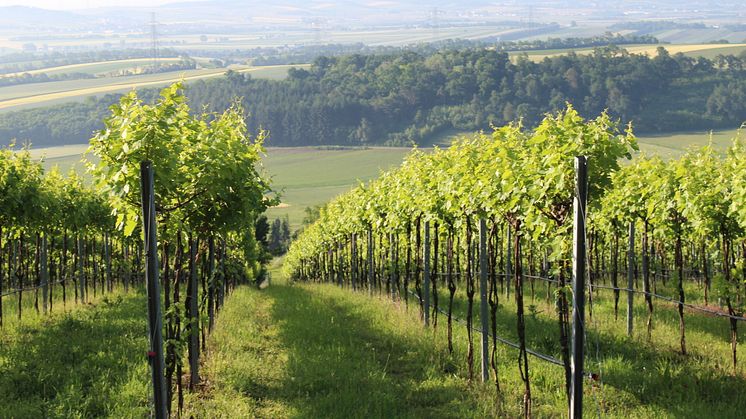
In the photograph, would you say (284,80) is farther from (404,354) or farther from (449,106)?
(404,354)

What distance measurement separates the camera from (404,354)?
41.6 feet

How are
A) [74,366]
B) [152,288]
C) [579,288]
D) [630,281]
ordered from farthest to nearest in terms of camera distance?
1. [630,281]
2. [74,366]
3. [152,288]
4. [579,288]

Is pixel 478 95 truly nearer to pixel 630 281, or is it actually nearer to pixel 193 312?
pixel 630 281

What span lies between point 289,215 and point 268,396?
107 meters

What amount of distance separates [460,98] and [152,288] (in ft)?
531

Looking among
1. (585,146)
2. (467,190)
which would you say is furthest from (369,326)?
(585,146)

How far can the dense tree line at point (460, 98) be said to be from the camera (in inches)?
5817

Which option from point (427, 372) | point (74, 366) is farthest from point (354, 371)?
point (74, 366)

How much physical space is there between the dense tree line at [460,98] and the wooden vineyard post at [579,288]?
137m

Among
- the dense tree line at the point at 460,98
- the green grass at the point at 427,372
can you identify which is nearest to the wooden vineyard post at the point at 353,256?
the green grass at the point at 427,372

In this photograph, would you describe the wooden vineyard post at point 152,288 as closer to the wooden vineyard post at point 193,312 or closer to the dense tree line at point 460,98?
the wooden vineyard post at point 193,312

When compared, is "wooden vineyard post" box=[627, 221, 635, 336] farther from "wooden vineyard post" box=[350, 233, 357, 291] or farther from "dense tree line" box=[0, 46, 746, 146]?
"dense tree line" box=[0, 46, 746, 146]

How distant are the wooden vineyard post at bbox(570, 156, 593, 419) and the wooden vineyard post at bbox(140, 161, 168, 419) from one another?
3.76 m

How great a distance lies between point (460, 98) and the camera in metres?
166
